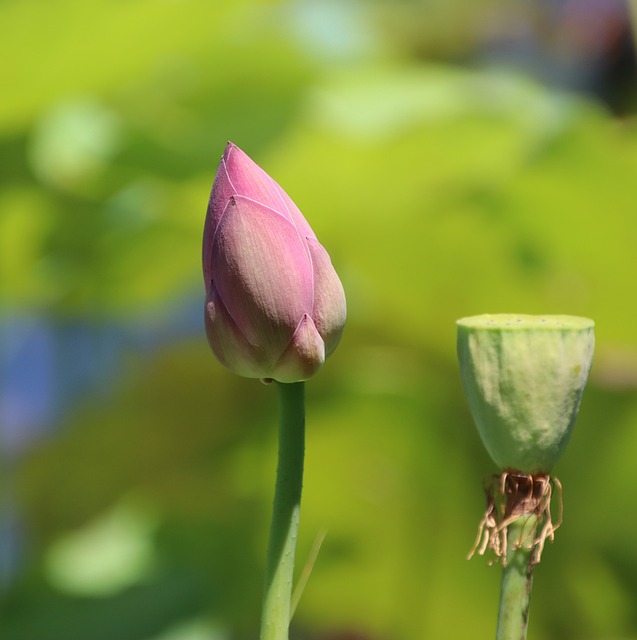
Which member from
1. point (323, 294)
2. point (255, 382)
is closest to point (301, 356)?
point (323, 294)

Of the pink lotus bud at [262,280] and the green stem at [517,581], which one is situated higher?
the pink lotus bud at [262,280]

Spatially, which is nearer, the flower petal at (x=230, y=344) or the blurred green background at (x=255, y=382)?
the flower petal at (x=230, y=344)

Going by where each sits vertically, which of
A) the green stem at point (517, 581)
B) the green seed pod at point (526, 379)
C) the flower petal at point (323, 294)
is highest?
the flower petal at point (323, 294)

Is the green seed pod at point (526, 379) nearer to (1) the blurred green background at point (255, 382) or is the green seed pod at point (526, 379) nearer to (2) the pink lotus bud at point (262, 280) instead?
(2) the pink lotus bud at point (262, 280)

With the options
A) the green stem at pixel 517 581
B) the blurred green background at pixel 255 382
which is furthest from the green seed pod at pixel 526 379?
the blurred green background at pixel 255 382

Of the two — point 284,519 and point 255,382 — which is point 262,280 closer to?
point 284,519

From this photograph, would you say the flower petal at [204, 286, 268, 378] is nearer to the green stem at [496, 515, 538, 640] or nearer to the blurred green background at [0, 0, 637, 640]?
the green stem at [496, 515, 538, 640]
